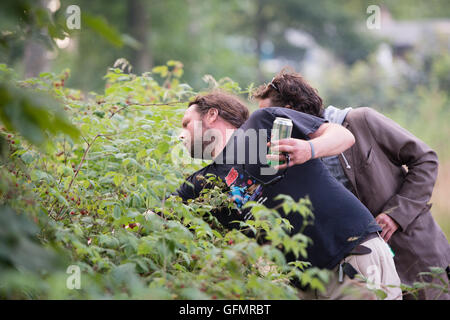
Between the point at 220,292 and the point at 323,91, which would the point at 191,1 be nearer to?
the point at 323,91

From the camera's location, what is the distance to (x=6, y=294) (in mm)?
1799

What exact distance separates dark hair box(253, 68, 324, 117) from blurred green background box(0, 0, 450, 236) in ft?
2.92

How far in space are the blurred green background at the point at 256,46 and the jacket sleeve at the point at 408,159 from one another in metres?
1.28

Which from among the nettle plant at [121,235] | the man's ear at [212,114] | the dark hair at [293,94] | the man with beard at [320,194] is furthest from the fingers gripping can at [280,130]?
the man's ear at [212,114]

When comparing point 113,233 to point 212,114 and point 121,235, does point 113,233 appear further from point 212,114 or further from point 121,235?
point 212,114

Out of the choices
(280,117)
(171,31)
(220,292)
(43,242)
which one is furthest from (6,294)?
(171,31)

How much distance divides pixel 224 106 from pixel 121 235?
115 centimetres

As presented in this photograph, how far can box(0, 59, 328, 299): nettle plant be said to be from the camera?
1.45m

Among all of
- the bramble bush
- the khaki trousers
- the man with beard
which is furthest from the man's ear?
the khaki trousers

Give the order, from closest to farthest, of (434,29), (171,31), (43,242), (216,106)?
(43,242) < (216,106) < (171,31) < (434,29)

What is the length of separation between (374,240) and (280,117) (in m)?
0.75

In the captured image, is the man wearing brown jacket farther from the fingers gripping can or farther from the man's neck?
the fingers gripping can

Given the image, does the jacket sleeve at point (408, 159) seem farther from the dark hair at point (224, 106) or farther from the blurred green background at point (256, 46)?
the blurred green background at point (256, 46)

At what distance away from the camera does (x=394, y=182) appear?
129 inches
